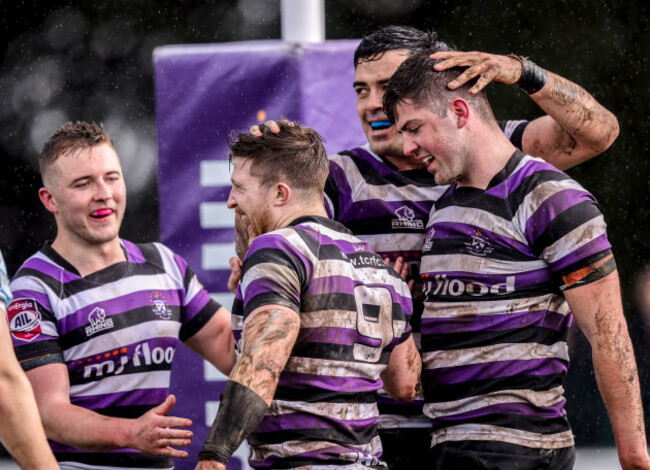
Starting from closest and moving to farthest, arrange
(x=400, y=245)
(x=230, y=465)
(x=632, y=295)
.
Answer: (x=400, y=245) < (x=230, y=465) < (x=632, y=295)

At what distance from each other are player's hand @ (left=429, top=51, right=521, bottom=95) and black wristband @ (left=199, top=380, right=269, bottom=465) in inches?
45.9

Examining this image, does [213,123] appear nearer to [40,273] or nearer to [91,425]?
[40,273]

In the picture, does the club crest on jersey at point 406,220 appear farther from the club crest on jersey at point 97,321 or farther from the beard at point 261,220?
the club crest on jersey at point 97,321

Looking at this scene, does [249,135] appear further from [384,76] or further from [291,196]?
[384,76]

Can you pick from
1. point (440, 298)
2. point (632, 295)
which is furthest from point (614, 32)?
point (440, 298)

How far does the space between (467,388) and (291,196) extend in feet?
2.54

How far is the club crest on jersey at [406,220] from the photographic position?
303cm

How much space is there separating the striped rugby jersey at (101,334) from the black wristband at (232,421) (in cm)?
110

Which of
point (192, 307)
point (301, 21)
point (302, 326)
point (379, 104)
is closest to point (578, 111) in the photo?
point (379, 104)

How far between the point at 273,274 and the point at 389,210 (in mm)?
874

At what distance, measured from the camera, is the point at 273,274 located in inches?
88.9

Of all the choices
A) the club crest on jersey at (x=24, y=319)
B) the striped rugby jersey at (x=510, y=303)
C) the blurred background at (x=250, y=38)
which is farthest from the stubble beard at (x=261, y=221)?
the blurred background at (x=250, y=38)

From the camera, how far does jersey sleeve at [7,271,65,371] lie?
9.93ft

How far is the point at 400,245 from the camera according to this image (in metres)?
3.04
